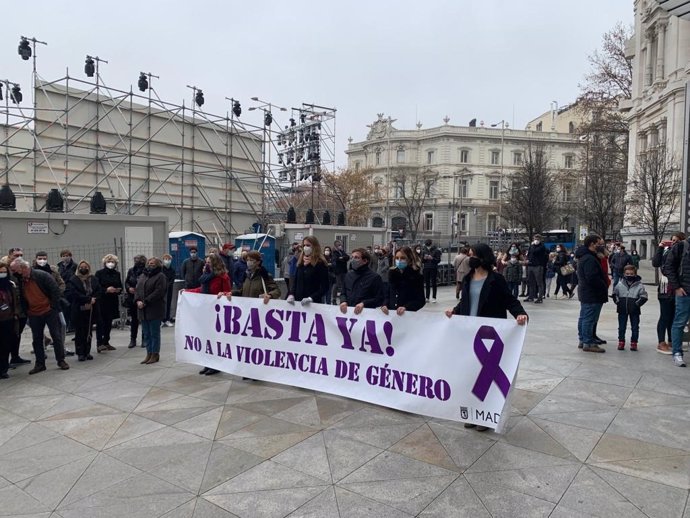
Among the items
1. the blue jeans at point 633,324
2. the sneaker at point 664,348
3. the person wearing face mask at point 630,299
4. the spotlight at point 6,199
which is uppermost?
the spotlight at point 6,199

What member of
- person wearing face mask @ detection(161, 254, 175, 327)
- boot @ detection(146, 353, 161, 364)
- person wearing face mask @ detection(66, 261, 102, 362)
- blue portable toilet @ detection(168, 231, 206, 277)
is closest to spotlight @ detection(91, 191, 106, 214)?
blue portable toilet @ detection(168, 231, 206, 277)

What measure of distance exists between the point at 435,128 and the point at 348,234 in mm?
62673

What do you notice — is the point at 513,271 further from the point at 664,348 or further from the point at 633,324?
the point at 664,348

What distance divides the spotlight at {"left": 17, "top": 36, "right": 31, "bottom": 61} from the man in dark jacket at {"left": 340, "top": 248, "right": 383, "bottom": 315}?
21.4 metres

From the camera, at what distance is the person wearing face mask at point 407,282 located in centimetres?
609

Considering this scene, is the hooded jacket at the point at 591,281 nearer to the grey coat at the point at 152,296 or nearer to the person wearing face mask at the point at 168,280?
the grey coat at the point at 152,296

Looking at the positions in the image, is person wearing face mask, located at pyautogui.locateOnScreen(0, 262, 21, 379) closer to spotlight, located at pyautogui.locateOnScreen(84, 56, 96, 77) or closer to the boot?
the boot

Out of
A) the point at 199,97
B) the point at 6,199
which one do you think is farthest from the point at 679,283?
the point at 199,97

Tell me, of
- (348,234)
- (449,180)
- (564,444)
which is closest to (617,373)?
(564,444)

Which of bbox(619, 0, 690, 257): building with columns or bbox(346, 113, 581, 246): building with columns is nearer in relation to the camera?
bbox(619, 0, 690, 257): building with columns

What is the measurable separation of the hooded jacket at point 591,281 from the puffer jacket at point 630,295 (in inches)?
10.3

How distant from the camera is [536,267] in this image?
578 inches

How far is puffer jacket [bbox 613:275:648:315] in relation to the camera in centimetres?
807

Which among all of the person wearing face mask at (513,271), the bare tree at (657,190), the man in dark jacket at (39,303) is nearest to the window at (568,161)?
the bare tree at (657,190)
